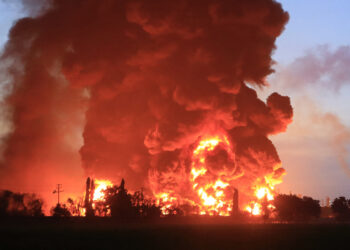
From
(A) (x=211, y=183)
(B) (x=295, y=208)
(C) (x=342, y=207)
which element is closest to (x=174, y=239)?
(A) (x=211, y=183)

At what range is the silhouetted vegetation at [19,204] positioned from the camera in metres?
94.8

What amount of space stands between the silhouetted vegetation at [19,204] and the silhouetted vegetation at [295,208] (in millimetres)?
52577

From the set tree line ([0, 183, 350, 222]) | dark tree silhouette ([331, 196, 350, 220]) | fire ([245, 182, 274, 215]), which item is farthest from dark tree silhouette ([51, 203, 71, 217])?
dark tree silhouette ([331, 196, 350, 220])

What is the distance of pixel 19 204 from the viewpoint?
102062 mm

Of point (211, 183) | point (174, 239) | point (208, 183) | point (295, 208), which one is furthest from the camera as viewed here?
point (295, 208)

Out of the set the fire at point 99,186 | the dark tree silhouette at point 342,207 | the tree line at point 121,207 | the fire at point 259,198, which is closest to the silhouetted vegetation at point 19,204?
the tree line at point 121,207

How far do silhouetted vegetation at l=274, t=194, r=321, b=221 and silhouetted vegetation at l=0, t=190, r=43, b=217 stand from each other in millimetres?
52577

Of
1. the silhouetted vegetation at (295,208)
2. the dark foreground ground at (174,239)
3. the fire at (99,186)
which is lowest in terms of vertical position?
the dark foreground ground at (174,239)

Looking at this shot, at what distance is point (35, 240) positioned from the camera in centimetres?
5466

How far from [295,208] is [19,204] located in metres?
61.5

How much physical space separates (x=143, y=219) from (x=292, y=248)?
4770 centimetres

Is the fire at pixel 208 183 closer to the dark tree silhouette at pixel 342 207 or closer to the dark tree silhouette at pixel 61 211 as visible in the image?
the dark tree silhouette at pixel 61 211

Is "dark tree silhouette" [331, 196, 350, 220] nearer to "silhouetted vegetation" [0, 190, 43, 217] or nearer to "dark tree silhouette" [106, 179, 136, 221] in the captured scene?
"dark tree silhouette" [106, 179, 136, 221]

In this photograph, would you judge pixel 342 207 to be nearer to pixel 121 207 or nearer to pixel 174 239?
pixel 121 207
